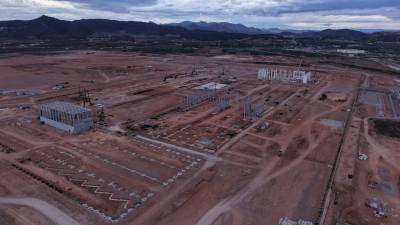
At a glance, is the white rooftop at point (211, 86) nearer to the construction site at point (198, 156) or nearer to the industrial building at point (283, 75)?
the construction site at point (198, 156)

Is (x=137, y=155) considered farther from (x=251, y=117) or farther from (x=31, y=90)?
(x=31, y=90)

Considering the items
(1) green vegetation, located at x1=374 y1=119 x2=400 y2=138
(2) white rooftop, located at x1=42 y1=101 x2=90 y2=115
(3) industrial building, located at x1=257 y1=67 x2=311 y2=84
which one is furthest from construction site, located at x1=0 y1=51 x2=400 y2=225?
(3) industrial building, located at x1=257 y1=67 x2=311 y2=84

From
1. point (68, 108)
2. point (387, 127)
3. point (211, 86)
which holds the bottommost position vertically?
point (387, 127)

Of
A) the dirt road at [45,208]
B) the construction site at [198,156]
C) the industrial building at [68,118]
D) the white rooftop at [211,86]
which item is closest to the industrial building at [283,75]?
the construction site at [198,156]

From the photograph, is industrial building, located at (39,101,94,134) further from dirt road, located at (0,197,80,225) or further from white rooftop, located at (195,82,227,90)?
white rooftop, located at (195,82,227,90)

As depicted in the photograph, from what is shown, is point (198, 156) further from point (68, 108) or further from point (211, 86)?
point (211, 86)

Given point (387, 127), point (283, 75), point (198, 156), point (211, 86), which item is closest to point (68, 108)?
point (198, 156)
